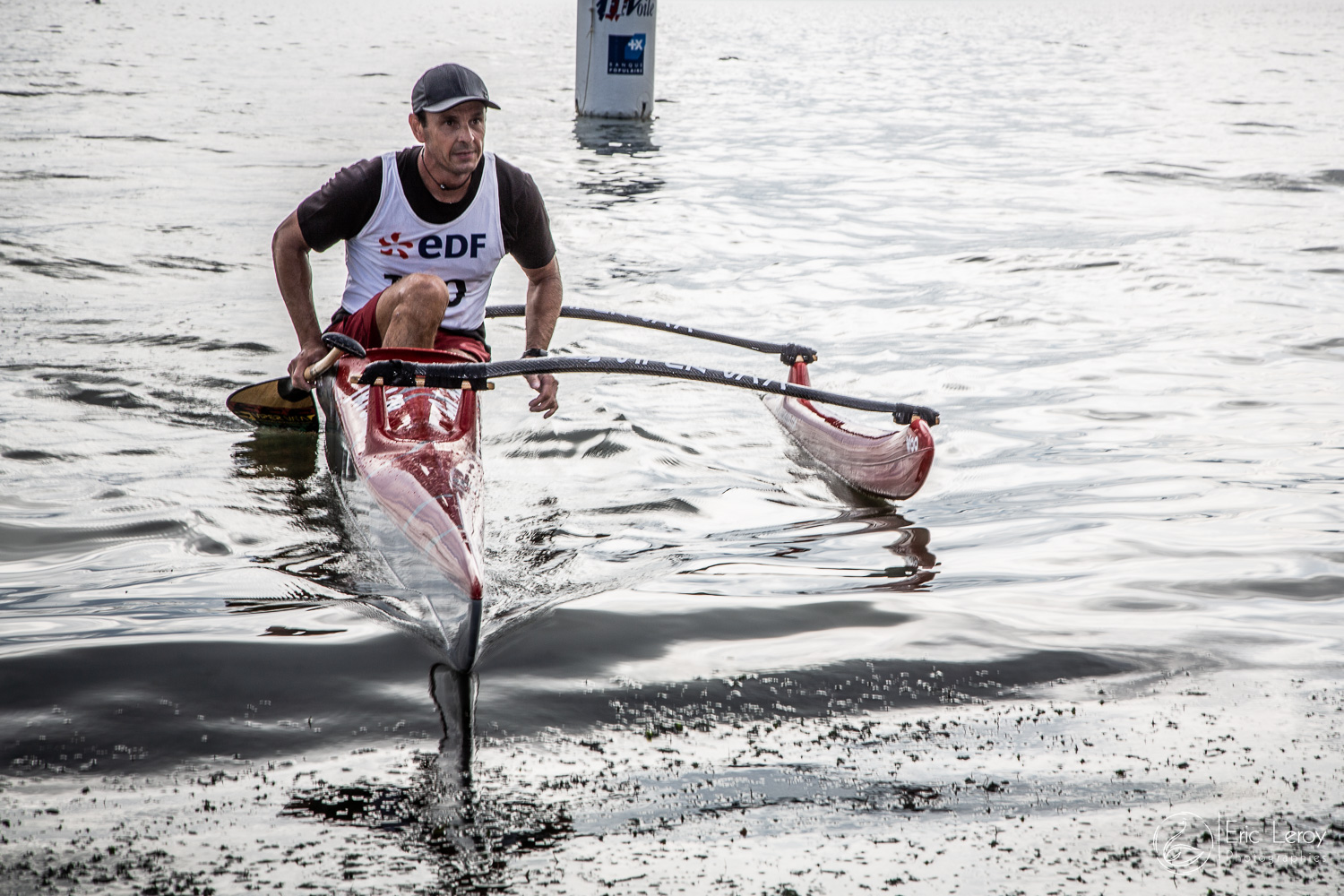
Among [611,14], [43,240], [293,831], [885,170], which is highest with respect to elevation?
[611,14]

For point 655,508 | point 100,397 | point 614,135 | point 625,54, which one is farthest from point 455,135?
point 625,54

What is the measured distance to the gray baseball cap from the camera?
4344 mm

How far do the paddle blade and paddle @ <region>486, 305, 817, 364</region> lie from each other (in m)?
1.05

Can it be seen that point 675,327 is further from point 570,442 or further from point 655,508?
point 655,508

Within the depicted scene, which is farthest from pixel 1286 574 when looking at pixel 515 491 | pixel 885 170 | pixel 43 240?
pixel 885 170

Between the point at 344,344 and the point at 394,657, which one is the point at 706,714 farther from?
the point at 344,344

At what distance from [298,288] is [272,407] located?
3.83 feet

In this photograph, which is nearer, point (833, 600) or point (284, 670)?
point (284, 670)

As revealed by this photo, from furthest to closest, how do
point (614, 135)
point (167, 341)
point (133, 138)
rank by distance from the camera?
point (614, 135)
point (133, 138)
point (167, 341)

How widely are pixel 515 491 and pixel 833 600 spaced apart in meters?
1.79

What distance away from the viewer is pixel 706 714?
3129 millimetres

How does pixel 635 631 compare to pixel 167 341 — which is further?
pixel 167 341

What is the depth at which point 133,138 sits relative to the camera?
14.7 meters

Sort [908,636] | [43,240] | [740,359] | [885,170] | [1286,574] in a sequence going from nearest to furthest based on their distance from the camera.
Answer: [908,636], [1286,574], [740,359], [43,240], [885,170]
